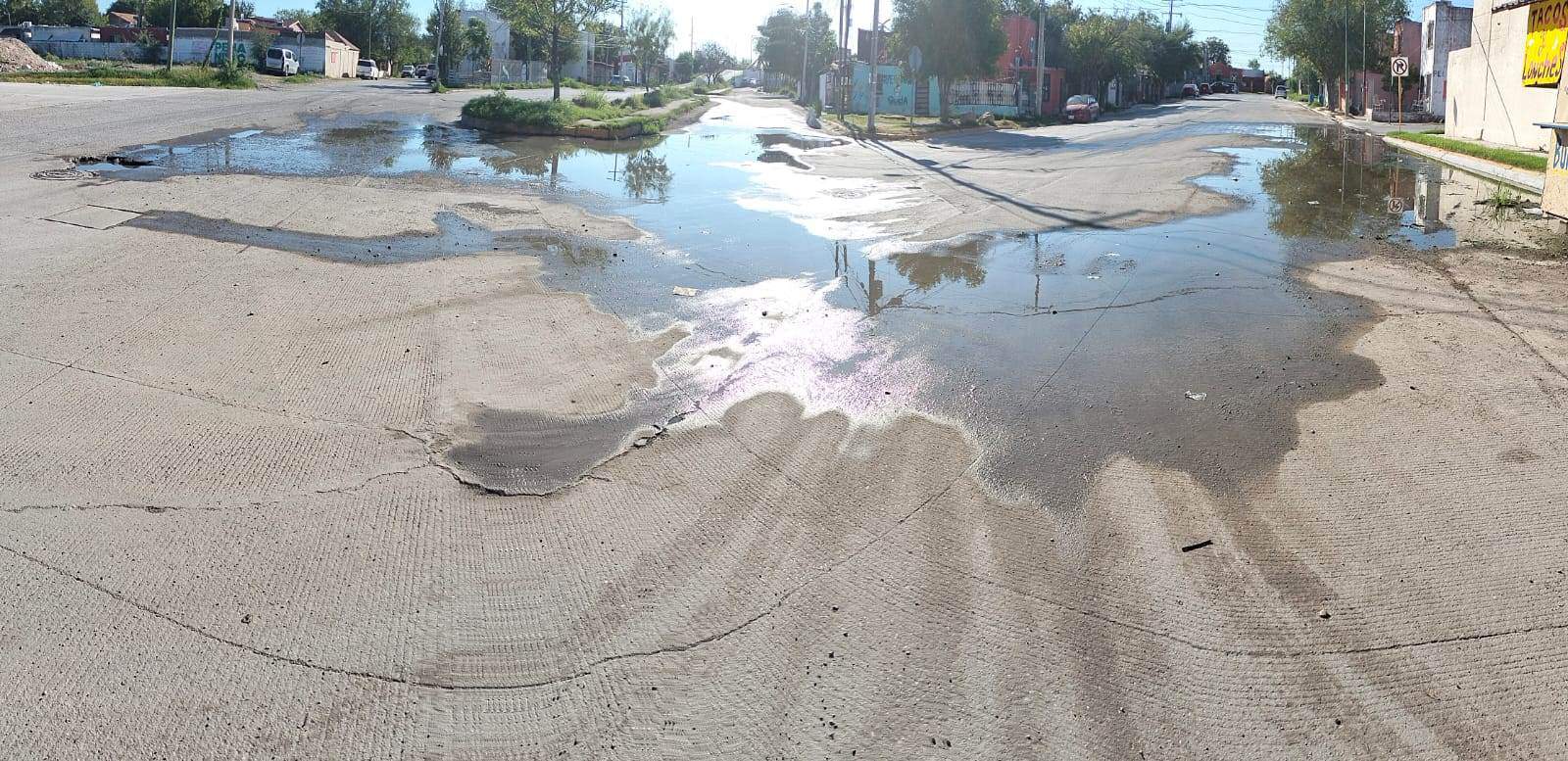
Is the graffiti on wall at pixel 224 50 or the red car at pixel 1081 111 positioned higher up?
the graffiti on wall at pixel 224 50

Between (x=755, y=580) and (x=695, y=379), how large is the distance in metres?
2.73

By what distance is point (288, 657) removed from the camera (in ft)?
12.5

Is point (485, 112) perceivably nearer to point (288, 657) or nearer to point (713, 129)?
point (713, 129)

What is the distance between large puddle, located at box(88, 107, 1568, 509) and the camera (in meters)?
6.09

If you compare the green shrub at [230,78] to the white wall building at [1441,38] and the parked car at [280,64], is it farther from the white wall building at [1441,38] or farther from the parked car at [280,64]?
the white wall building at [1441,38]

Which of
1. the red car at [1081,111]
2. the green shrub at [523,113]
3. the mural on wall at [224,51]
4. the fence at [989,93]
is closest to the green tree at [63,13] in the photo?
the mural on wall at [224,51]

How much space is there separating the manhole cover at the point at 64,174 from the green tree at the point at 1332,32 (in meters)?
53.2

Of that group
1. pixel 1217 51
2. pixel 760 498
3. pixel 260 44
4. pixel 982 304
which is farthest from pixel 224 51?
pixel 1217 51

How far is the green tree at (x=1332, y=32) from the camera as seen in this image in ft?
174

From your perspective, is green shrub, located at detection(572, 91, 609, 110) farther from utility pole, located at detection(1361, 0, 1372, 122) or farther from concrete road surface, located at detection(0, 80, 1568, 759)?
utility pole, located at detection(1361, 0, 1372, 122)

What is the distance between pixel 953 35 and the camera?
44.6m

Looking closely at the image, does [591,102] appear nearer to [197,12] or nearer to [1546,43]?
[1546,43]

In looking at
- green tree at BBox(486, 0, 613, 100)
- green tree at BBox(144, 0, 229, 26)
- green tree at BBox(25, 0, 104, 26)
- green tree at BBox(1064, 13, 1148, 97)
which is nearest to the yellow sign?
green tree at BBox(486, 0, 613, 100)

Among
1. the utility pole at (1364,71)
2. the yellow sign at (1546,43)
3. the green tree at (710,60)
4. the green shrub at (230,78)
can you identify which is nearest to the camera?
the yellow sign at (1546,43)
